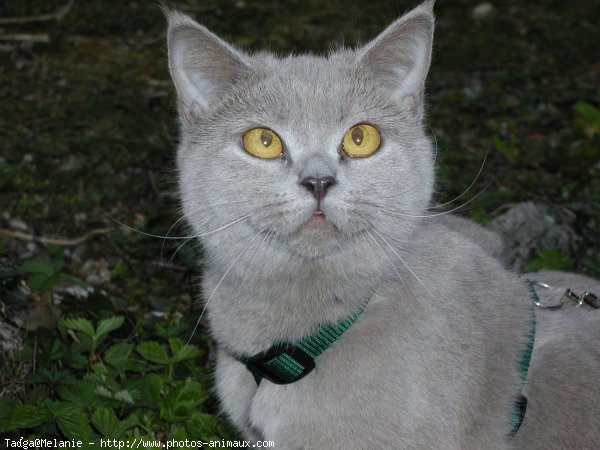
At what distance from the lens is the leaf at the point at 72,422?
2.68 m

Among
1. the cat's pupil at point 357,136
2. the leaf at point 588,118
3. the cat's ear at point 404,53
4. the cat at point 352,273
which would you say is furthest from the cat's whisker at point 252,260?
the leaf at point 588,118

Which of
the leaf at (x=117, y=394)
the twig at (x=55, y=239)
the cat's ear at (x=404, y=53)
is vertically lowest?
the twig at (x=55, y=239)

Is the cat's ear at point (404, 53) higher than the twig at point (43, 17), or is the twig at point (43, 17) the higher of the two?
the cat's ear at point (404, 53)

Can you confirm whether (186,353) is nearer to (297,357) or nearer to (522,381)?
(297,357)

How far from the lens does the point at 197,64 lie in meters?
2.51

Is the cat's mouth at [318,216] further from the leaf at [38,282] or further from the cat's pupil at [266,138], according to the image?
the leaf at [38,282]

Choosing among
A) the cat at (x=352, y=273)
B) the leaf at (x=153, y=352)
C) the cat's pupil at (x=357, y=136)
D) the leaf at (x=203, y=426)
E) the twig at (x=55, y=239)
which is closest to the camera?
the cat at (x=352, y=273)

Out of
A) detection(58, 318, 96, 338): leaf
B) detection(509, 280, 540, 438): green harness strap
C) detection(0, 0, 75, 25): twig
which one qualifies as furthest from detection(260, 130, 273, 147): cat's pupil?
detection(0, 0, 75, 25): twig

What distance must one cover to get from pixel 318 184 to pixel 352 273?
361 mm

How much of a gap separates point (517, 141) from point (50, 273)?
3.52 m

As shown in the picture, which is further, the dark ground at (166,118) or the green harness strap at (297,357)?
the dark ground at (166,118)

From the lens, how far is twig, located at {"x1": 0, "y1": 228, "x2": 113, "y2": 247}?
4000mm

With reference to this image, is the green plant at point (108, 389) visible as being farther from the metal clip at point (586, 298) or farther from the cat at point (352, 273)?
the metal clip at point (586, 298)

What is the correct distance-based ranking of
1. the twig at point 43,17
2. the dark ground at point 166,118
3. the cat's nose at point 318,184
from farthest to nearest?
the twig at point 43,17
the dark ground at point 166,118
the cat's nose at point 318,184
